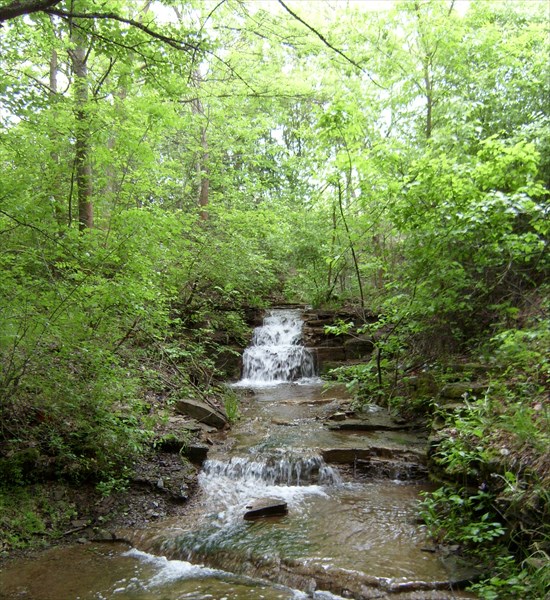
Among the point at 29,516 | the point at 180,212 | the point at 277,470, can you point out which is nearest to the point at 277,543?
the point at 277,470

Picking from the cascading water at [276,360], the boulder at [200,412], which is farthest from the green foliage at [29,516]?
the cascading water at [276,360]

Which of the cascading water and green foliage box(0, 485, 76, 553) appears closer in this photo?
green foliage box(0, 485, 76, 553)

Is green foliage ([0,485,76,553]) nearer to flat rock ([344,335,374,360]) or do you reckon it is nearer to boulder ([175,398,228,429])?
boulder ([175,398,228,429])

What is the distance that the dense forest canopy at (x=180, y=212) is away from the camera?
451 centimetres

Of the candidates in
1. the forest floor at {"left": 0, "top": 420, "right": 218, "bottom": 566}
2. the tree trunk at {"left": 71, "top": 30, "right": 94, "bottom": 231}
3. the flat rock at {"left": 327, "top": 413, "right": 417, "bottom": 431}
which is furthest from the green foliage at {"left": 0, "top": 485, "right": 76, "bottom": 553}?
the flat rock at {"left": 327, "top": 413, "right": 417, "bottom": 431}

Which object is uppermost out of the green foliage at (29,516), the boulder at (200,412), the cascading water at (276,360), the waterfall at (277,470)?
the cascading water at (276,360)

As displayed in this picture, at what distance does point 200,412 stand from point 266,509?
2.86 meters

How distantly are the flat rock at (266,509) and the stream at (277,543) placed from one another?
0.02 meters

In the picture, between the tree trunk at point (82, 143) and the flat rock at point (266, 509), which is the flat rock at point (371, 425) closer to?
the flat rock at point (266, 509)

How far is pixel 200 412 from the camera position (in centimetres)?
723

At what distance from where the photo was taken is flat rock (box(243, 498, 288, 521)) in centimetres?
464

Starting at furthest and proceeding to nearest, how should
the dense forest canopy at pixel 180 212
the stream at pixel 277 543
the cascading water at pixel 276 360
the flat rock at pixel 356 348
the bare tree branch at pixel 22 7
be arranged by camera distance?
the flat rock at pixel 356 348, the cascading water at pixel 276 360, the dense forest canopy at pixel 180 212, the stream at pixel 277 543, the bare tree branch at pixel 22 7

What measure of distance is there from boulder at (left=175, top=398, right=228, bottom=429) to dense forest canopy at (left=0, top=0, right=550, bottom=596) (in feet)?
1.15

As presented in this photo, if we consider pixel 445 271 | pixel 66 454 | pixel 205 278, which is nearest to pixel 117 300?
pixel 66 454
